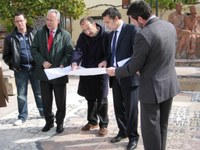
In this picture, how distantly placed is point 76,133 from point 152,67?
2.26 m

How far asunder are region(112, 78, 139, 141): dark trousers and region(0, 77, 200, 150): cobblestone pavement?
0.21 meters

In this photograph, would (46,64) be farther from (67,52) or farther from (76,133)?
(76,133)

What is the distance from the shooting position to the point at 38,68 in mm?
5625

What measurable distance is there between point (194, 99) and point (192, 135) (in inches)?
100

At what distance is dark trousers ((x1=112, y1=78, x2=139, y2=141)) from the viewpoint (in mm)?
4719

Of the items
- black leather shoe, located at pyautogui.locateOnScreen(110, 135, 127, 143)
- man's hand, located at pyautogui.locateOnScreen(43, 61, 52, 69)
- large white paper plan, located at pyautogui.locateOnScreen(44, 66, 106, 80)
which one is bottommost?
black leather shoe, located at pyautogui.locateOnScreen(110, 135, 127, 143)

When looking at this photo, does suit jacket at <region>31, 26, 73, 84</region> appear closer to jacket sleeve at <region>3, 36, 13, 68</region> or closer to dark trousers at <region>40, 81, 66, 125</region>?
dark trousers at <region>40, 81, 66, 125</region>

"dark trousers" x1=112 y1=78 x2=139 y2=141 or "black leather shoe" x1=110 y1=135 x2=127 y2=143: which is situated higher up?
"dark trousers" x1=112 y1=78 x2=139 y2=141

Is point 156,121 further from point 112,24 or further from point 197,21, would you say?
point 197,21

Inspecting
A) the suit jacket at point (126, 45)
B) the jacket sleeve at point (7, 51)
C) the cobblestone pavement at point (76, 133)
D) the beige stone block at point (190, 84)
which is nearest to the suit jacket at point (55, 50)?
the jacket sleeve at point (7, 51)

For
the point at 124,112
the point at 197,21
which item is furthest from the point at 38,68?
the point at 197,21

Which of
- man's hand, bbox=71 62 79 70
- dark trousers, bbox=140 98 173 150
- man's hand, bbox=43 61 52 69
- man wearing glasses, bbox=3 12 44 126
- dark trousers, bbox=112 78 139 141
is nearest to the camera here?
dark trousers, bbox=140 98 173 150

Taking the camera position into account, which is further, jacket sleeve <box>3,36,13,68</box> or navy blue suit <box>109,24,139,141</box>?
jacket sleeve <box>3,36,13,68</box>

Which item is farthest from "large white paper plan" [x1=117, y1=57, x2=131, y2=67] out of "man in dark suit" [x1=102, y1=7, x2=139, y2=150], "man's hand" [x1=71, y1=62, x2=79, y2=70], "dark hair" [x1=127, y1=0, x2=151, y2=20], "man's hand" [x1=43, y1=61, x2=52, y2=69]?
"man's hand" [x1=43, y1=61, x2=52, y2=69]
